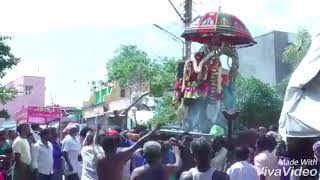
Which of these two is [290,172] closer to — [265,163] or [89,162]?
[265,163]

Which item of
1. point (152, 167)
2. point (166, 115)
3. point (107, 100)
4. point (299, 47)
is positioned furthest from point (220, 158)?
point (107, 100)

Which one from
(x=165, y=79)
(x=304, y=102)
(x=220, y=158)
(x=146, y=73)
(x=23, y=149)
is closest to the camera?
(x=304, y=102)

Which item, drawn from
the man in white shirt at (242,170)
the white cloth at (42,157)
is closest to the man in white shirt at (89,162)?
the man in white shirt at (242,170)

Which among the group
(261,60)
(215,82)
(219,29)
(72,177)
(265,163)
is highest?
(261,60)

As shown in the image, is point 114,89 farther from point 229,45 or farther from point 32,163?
point 32,163

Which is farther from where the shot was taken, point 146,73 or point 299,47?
point 146,73

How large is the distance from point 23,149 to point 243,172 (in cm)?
482

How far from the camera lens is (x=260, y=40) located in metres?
36.6

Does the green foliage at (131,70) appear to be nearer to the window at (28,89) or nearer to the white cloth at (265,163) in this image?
the window at (28,89)

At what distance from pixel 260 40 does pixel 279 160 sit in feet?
99.4

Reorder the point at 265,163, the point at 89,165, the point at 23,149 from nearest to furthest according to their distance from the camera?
the point at 265,163 < the point at 89,165 < the point at 23,149

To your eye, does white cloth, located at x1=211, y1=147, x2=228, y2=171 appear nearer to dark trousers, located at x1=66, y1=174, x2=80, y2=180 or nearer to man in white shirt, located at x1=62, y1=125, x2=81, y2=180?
man in white shirt, located at x1=62, y1=125, x2=81, y2=180

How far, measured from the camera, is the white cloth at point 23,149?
980 cm

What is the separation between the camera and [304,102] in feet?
22.7
